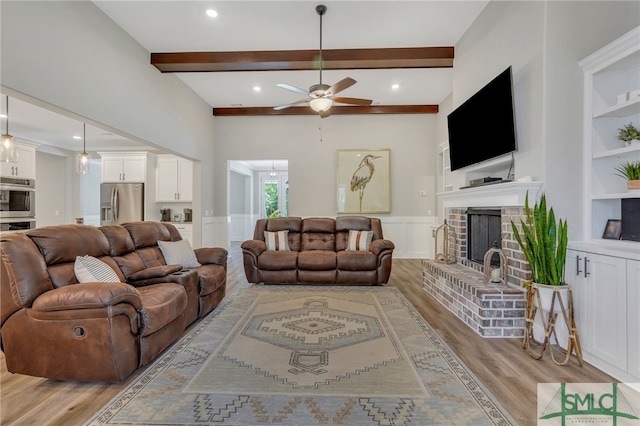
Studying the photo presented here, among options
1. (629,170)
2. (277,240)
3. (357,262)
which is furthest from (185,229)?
(629,170)

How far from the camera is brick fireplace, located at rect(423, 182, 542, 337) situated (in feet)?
8.93

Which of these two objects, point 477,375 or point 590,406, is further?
point 477,375

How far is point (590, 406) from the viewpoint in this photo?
70.7 inches

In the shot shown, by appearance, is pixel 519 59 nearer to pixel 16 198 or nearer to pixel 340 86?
pixel 340 86

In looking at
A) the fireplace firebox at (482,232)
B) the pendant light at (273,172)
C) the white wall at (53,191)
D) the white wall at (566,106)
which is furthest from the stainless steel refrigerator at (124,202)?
the white wall at (566,106)

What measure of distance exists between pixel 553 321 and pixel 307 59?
4037 millimetres

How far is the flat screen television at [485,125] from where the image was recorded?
2.92m

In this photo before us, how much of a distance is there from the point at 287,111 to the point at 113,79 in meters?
3.46

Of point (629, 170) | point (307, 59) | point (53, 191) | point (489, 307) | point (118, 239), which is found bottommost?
point (489, 307)

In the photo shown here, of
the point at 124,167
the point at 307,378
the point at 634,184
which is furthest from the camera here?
the point at 124,167

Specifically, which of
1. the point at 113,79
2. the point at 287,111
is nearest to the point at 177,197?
the point at 287,111

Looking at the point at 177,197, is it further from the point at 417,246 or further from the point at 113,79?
the point at 417,246

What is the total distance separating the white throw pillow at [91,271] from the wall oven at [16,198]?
509cm

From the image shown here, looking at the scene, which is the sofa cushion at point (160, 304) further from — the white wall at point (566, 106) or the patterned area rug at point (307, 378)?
the white wall at point (566, 106)
